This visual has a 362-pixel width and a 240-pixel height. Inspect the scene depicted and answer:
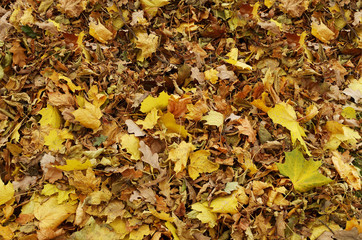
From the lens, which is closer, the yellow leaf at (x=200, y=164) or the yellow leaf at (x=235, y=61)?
the yellow leaf at (x=200, y=164)

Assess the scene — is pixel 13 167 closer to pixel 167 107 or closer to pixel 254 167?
pixel 167 107

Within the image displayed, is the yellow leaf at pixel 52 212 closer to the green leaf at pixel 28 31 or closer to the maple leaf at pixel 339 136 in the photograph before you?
the green leaf at pixel 28 31

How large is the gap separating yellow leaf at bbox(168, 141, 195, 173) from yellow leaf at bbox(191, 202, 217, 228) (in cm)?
23

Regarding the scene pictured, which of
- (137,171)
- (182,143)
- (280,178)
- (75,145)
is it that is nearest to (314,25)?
(280,178)

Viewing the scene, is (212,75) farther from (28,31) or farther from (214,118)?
(28,31)

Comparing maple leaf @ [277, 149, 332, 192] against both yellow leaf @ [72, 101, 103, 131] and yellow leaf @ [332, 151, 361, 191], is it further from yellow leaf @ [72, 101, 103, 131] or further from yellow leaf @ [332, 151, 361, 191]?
yellow leaf @ [72, 101, 103, 131]

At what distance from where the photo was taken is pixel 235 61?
2.16 metres

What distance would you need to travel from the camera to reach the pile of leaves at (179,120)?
5.32 feet

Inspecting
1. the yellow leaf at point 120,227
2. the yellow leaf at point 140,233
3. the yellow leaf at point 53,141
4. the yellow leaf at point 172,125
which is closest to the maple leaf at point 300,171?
the yellow leaf at point 172,125

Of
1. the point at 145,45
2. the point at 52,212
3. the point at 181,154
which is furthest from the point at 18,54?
the point at 181,154

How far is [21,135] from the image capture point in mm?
1858

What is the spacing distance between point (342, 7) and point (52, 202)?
281 cm

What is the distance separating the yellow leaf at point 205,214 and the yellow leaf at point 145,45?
1.15 metres

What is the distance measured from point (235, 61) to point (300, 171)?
948 mm
